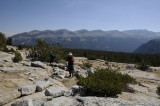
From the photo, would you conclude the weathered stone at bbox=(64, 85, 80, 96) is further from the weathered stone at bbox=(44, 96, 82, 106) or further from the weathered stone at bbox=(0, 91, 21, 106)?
the weathered stone at bbox=(0, 91, 21, 106)

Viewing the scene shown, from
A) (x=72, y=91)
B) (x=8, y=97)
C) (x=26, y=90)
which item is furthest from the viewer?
(x=72, y=91)

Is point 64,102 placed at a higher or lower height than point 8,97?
lower

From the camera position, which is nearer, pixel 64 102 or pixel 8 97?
pixel 64 102

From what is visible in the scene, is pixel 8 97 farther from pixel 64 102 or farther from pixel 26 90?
pixel 64 102

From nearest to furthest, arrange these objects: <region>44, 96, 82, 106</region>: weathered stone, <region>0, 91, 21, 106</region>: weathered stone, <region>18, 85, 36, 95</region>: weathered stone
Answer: <region>44, 96, 82, 106</region>: weathered stone < <region>0, 91, 21, 106</region>: weathered stone < <region>18, 85, 36, 95</region>: weathered stone

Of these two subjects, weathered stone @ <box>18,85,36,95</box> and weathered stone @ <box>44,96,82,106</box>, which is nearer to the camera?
weathered stone @ <box>44,96,82,106</box>

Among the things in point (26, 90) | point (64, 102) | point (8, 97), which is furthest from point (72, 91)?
point (8, 97)

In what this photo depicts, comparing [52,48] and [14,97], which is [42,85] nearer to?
[14,97]

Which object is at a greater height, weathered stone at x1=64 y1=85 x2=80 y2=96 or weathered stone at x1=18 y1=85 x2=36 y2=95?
weathered stone at x1=18 y1=85 x2=36 y2=95

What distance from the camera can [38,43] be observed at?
59.9ft

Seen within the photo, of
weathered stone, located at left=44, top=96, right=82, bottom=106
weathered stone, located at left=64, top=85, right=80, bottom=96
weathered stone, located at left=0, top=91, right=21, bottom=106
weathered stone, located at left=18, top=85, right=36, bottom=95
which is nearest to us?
weathered stone, located at left=44, top=96, right=82, bottom=106

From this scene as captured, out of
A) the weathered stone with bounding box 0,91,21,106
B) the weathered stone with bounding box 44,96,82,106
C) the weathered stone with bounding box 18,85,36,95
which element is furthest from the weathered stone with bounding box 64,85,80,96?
the weathered stone with bounding box 0,91,21,106

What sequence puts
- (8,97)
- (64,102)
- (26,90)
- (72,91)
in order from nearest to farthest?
(64,102) → (8,97) → (26,90) → (72,91)

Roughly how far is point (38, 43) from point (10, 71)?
928 centimetres
